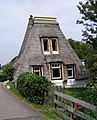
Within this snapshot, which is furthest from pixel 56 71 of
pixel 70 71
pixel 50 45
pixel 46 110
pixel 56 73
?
pixel 46 110

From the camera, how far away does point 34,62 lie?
3119 centimetres

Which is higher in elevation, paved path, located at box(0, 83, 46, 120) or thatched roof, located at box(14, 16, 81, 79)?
thatched roof, located at box(14, 16, 81, 79)

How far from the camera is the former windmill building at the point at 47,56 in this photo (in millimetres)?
31250

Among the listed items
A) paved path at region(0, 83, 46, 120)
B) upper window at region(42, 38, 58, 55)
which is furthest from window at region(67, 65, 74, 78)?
paved path at region(0, 83, 46, 120)

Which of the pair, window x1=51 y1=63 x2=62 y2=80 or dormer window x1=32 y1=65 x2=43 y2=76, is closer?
dormer window x1=32 y1=65 x2=43 y2=76

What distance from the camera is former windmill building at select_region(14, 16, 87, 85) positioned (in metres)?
31.2

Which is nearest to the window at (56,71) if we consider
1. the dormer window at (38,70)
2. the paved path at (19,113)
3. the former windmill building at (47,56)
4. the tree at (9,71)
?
the former windmill building at (47,56)

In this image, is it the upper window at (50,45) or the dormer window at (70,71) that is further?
the dormer window at (70,71)

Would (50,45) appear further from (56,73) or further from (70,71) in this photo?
(70,71)

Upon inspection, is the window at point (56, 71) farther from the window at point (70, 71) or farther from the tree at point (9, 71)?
the tree at point (9, 71)

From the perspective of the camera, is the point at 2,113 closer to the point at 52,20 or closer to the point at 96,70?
the point at 96,70

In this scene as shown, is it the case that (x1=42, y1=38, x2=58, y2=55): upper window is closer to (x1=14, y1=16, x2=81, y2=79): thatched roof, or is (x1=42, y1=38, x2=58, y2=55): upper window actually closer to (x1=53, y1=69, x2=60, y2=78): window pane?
(x1=14, y1=16, x2=81, y2=79): thatched roof

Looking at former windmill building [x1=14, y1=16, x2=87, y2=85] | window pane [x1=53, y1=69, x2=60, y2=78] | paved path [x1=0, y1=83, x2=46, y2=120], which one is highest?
former windmill building [x1=14, y1=16, x2=87, y2=85]

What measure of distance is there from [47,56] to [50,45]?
135 centimetres
